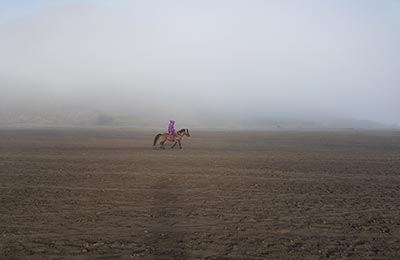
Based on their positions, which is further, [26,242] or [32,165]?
[32,165]

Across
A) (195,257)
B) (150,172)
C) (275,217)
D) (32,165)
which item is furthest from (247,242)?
(32,165)

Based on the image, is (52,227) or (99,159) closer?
(52,227)

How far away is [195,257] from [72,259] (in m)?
2.43

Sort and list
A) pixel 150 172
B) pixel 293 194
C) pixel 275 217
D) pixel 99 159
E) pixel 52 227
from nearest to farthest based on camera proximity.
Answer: pixel 52 227, pixel 275 217, pixel 293 194, pixel 150 172, pixel 99 159

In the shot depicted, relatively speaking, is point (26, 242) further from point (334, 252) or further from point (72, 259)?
point (334, 252)

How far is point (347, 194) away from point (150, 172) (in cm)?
895

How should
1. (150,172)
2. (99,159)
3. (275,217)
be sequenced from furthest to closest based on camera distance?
(99,159) < (150,172) < (275,217)

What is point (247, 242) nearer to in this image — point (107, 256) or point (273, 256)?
point (273, 256)

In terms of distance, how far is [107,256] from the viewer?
688cm

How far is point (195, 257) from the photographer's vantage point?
22.4ft

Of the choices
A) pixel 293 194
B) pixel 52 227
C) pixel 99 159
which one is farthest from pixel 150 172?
pixel 52 227

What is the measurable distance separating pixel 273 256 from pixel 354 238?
2367 millimetres

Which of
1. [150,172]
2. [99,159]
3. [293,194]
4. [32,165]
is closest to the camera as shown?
[293,194]

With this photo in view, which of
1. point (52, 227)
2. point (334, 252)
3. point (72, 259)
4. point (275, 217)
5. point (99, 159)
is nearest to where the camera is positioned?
point (72, 259)
